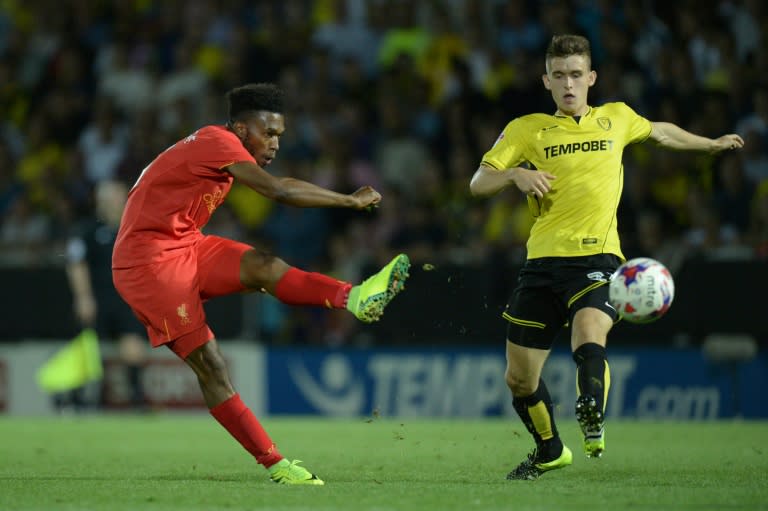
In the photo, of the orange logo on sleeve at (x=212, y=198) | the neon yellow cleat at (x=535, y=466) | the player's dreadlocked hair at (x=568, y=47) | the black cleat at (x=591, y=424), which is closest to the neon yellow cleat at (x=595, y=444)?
the black cleat at (x=591, y=424)

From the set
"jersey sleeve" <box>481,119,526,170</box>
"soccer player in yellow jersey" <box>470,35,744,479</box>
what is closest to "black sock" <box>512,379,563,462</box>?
"soccer player in yellow jersey" <box>470,35,744,479</box>

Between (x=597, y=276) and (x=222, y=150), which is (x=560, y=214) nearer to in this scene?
(x=597, y=276)

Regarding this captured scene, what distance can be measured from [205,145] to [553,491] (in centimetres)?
268

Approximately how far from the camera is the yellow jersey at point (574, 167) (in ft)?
25.1

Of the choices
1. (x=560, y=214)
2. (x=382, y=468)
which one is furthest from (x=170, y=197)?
(x=382, y=468)

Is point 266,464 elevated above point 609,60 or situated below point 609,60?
below

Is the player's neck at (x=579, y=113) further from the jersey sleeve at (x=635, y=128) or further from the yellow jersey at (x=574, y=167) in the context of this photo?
the jersey sleeve at (x=635, y=128)

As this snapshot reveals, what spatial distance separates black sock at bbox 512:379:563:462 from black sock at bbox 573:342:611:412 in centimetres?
54

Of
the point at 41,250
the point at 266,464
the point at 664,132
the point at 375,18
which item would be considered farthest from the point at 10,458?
the point at 375,18

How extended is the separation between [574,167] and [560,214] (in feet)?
0.94

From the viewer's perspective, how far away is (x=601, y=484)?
7320 mm

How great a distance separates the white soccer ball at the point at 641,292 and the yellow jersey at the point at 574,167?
1.49ft

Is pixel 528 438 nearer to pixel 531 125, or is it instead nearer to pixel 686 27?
pixel 531 125

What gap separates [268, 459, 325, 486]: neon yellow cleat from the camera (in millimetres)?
7410
